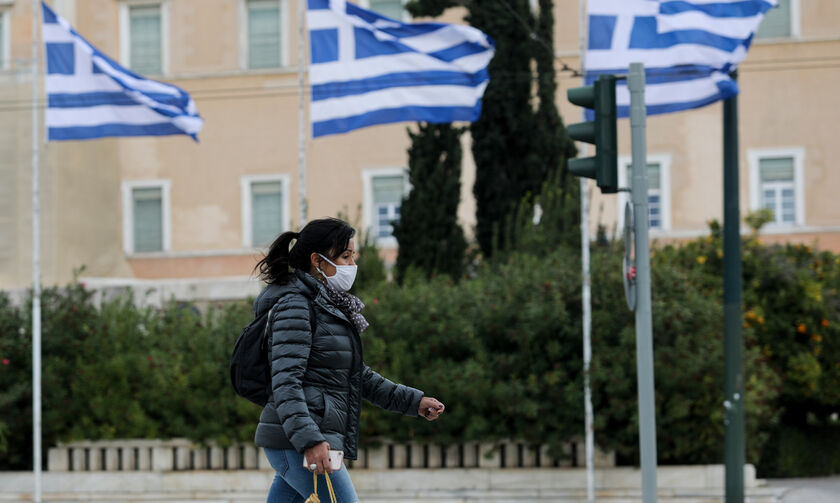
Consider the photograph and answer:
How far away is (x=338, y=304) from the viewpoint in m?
5.36

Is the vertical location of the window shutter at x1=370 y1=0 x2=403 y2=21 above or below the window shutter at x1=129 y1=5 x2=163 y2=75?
above

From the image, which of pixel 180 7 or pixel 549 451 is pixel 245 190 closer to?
pixel 180 7

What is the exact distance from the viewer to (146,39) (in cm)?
2867

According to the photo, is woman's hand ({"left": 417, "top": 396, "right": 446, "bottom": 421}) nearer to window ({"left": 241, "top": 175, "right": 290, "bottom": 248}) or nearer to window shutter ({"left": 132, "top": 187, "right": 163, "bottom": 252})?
window ({"left": 241, "top": 175, "right": 290, "bottom": 248})

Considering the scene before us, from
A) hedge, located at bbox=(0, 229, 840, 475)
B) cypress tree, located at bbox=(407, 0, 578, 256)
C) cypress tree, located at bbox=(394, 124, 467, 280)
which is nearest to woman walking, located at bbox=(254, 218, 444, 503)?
hedge, located at bbox=(0, 229, 840, 475)

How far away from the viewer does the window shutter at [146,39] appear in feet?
93.8

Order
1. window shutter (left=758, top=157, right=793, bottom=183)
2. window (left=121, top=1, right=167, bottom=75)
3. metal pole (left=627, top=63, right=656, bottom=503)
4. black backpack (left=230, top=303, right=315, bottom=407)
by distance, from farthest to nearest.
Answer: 1. window (left=121, top=1, right=167, bottom=75)
2. window shutter (left=758, top=157, right=793, bottom=183)
3. metal pole (left=627, top=63, right=656, bottom=503)
4. black backpack (left=230, top=303, right=315, bottom=407)

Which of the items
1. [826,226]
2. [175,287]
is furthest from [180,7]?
[826,226]

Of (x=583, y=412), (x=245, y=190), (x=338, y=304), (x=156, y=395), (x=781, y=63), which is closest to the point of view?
(x=338, y=304)

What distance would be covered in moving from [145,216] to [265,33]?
531cm

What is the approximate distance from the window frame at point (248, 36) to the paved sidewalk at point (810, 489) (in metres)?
17.3

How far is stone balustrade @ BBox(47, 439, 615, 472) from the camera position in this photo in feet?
41.1

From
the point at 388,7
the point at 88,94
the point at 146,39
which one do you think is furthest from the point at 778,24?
the point at 88,94

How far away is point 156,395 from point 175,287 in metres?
8.64
